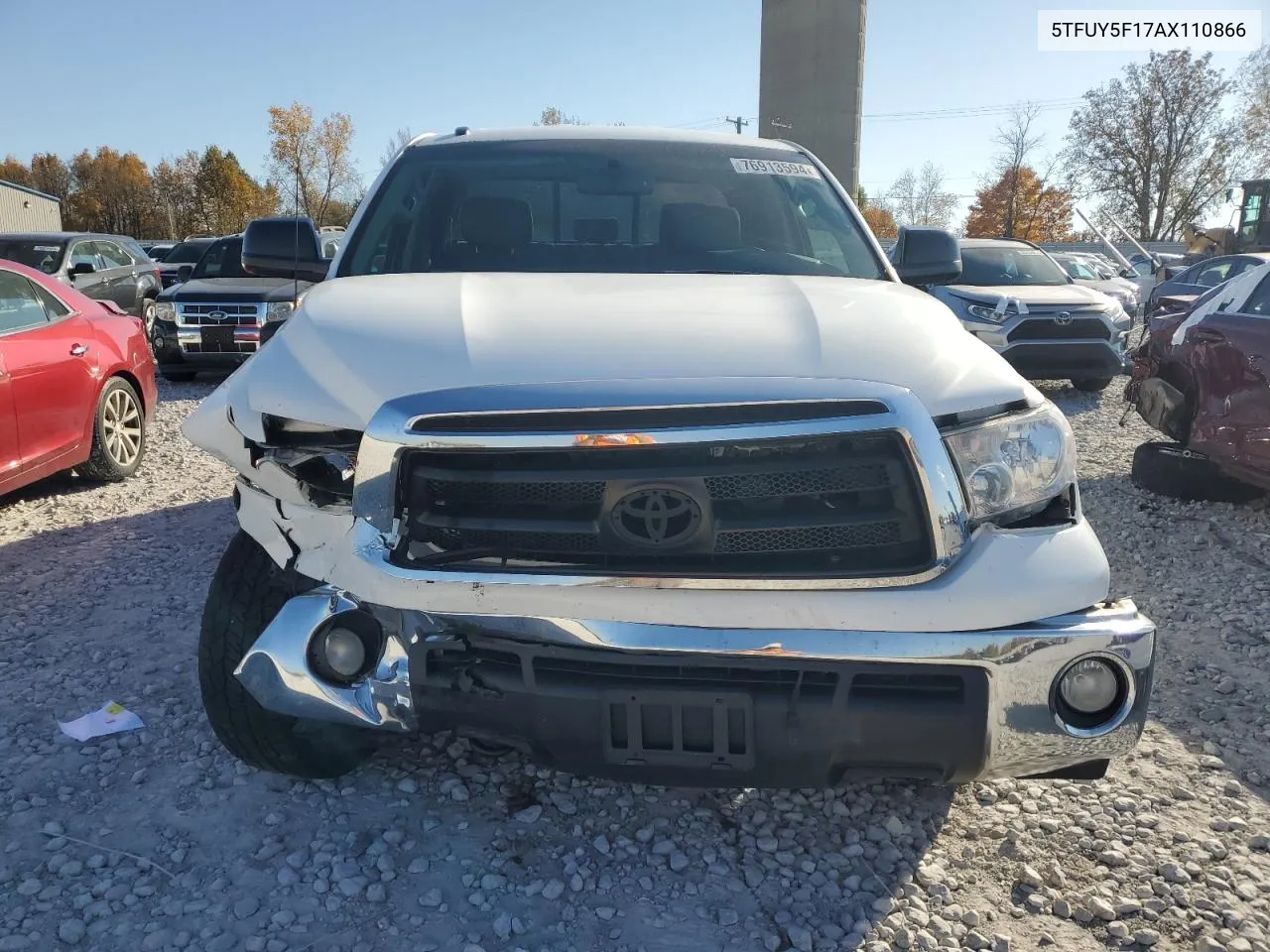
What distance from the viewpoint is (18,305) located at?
18.4ft

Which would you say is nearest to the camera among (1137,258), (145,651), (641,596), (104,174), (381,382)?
(641,596)

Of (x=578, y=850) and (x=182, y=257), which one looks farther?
(x=182, y=257)

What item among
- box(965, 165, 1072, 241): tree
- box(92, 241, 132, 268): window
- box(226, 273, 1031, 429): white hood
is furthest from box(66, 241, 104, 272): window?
box(965, 165, 1072, 241): tree

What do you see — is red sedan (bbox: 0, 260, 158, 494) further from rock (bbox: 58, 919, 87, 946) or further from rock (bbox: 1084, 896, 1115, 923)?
rock (bbox: 1084, 896, 1115, 923)

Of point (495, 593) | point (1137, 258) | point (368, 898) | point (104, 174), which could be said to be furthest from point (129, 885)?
point (104, 174)

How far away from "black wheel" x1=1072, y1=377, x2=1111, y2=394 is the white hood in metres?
9.18

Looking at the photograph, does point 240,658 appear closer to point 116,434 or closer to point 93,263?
point 116,434

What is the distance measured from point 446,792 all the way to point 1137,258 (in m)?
32.3

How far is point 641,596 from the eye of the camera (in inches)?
77.6

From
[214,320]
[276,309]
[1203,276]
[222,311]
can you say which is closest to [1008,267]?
[1203,276]

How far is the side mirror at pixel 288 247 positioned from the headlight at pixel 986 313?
330 inches

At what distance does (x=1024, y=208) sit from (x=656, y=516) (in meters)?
61.9

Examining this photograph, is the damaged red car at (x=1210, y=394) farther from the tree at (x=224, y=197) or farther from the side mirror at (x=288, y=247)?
the tree at (x=224, y=197)

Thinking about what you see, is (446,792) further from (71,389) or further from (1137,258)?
(1137,258)
